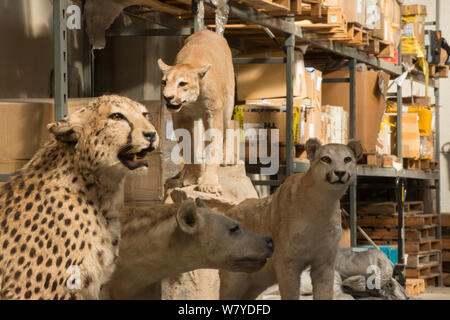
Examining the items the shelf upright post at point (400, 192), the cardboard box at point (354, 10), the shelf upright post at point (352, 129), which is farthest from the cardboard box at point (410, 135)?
the cardboard box at point (354, 10)

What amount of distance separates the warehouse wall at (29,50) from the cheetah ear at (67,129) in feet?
13.7

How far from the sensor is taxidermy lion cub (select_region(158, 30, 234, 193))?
15.9ft

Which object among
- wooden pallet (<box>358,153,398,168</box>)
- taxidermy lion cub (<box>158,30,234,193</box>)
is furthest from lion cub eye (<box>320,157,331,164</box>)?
wooden pallet (<box>358,153,398,168</box>)

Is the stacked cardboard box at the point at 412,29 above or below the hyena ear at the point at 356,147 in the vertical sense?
above

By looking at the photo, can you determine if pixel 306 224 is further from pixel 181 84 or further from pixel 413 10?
pixel 413 10

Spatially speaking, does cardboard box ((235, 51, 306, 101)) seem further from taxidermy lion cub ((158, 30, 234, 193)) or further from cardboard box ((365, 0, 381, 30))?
taxidermy lion cub ((158, 30, 234, 193))

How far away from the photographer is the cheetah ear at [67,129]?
297 centimetres

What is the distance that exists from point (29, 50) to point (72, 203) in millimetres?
4660

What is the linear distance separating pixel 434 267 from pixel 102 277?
1040 centimetres

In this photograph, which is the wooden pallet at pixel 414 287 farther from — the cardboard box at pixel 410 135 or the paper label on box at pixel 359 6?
the paper label on box at pixel 359 6

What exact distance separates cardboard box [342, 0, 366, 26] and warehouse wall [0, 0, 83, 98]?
2993 millimetres
